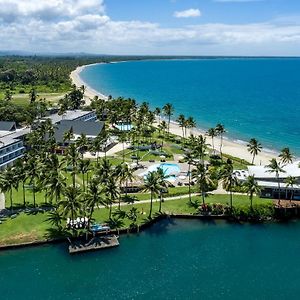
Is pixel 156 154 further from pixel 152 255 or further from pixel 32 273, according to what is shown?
pixel 32 273

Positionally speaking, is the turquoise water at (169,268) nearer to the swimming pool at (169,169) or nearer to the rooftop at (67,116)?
the swimming pool at (169,169)

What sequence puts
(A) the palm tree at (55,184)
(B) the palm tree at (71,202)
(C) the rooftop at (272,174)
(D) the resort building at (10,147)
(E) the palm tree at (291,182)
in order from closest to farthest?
(B) the palm tree at (71,202), (A) the palm tree at (55,184), (E) the palm tree at (291,182), (C) the rooftop at (272,174), (D) the resort building at (10,147)

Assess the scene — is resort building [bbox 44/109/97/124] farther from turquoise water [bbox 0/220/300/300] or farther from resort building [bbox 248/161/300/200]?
turquoise water [bbox 0/220/300/300]

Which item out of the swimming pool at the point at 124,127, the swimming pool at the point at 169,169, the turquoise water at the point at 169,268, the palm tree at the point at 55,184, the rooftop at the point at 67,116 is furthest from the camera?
the rooftop at the point at 67,116

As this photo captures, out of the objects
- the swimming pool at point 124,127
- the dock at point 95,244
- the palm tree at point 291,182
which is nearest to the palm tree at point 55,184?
the dock at point 95,244

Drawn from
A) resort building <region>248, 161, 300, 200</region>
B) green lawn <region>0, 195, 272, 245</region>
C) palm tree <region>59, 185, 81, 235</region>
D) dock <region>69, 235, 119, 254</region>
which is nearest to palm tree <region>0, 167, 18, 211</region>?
green lawn <region>0, 195, 272, 245</region>

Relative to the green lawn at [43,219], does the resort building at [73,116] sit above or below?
above

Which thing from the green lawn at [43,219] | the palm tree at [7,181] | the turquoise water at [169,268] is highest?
the palm tree at [7,181]

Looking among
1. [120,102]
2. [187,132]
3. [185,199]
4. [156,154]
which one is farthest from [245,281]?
[120,102]
